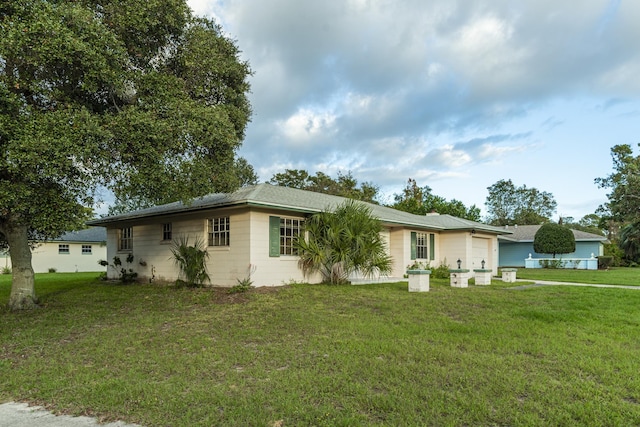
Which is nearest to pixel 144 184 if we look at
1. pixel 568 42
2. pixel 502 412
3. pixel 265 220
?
pixel 265 220

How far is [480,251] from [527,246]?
15.6 metres

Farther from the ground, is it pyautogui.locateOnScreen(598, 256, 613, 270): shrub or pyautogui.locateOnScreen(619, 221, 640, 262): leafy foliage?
pyautogui.locateOnScreen(619, 221, 640, 262): leafy foliage

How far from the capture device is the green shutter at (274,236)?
39.7ft

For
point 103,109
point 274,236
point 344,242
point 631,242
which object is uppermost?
point 103,109

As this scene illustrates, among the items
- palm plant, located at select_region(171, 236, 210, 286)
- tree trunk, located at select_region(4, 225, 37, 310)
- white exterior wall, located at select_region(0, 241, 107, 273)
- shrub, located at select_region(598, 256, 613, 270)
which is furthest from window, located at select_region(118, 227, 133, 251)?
shrub, located at select_region(598, 256, 613, 270)

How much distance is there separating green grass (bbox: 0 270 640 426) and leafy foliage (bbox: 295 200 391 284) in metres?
3.56

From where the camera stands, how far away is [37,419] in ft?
11.5

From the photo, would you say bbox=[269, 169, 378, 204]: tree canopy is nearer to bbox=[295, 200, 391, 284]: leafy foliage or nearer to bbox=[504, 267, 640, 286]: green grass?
bbox=[504, 267, 640, 286]: green grass

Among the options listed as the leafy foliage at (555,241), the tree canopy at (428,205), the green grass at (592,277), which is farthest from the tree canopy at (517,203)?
the green grass at (592,277)

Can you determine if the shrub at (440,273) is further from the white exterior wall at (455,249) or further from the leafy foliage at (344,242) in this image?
the leafy foliage at (344,242)

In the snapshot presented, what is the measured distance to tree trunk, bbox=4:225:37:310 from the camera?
9.14m

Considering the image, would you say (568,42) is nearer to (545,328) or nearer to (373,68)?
(373,68)

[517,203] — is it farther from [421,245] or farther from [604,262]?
[421,245]

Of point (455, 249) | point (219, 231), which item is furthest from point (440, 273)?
point (219, 231)
